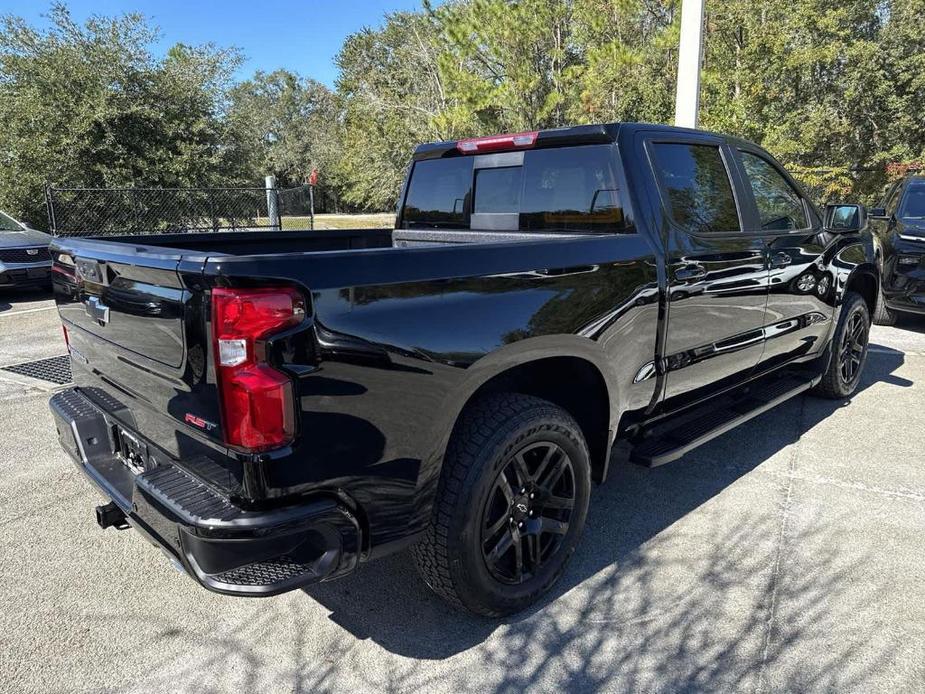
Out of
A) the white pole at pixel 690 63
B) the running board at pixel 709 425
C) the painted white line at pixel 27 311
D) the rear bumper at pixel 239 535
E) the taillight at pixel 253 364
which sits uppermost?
the white pole at pixel 690 63

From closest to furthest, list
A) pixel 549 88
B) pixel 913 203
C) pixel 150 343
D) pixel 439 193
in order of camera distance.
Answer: pixel 150 343 → pixel 439 193 → pixel 913 203 → pixel 549 88

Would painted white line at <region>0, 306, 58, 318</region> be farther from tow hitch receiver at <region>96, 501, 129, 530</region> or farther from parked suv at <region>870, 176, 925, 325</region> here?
parked suv at <region>870, 176, 925, 325</region>

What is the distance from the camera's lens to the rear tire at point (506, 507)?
7.75ft

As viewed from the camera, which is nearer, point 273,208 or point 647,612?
point 647,612

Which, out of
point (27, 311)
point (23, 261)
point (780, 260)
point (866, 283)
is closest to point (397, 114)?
point (23, 261)

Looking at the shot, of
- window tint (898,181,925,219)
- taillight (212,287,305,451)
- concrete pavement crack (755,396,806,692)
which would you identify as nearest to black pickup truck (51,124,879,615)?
taillight (212,287,305,451)

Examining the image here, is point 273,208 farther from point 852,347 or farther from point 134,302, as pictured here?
point 134,302

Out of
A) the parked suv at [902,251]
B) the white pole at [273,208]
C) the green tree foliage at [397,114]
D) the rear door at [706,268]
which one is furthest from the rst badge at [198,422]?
the green tree foliage at [397,114]

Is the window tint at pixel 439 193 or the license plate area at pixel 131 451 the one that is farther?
the window tint at pixel 439 193

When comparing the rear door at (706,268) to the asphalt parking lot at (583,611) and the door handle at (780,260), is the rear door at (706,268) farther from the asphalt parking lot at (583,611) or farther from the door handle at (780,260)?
the asphalt parking lot at (583,611)

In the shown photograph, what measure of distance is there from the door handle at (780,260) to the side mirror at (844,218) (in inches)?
25.9

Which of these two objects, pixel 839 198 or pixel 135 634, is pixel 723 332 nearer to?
pixel 135 634

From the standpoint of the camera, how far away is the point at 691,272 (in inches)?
126

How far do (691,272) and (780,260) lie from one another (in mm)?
1058
